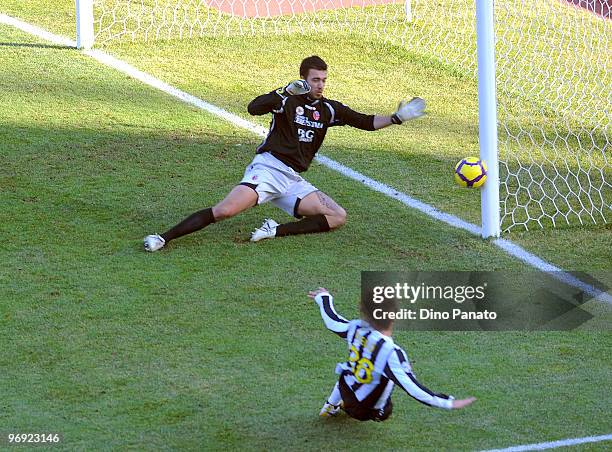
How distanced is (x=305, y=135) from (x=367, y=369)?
3.20 m

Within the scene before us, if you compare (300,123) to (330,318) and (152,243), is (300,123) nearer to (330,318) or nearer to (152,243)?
(152,243)

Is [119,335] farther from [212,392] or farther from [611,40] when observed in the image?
[611,40]

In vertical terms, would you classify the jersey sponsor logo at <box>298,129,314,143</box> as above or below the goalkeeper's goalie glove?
below

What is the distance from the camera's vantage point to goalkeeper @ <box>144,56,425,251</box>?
8.24 m

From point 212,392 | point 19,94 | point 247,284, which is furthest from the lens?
point 19,94

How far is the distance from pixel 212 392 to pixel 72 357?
921mm

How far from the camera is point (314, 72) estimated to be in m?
8.25

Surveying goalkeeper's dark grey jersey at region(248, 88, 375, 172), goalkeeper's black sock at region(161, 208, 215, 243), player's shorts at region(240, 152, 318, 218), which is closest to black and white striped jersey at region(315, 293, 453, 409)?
goalkeeper's black sock at region(161, 208, 215, 243)

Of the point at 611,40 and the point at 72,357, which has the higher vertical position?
the point at 611,40

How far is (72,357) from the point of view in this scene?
6.53 metres

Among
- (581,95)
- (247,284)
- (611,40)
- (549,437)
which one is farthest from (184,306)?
(611,40)

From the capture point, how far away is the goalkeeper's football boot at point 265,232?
831cm

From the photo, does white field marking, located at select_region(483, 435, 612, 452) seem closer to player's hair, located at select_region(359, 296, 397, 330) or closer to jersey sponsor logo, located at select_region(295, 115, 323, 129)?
player's hair, located at select_region(359, 296, 397, 330)

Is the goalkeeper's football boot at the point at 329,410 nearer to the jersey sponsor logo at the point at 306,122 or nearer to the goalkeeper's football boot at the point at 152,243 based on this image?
the goalkeeper's football boot at the point at 152,243
